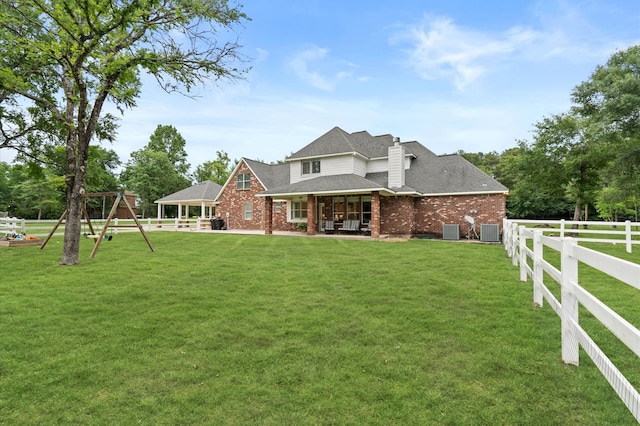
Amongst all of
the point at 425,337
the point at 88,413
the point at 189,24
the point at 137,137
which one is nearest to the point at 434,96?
the point at 189,24

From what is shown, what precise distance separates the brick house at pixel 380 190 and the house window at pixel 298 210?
0.23 feet

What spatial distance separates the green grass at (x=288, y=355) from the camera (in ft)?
8.96

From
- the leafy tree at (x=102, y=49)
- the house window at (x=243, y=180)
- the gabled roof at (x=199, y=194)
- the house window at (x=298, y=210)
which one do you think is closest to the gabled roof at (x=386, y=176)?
the house window at (x=298, y=210)

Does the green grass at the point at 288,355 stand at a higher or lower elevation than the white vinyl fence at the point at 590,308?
lower

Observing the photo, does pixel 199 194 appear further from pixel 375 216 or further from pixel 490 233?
pixel 490 233

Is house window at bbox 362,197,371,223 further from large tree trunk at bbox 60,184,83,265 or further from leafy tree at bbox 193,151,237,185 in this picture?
leafy tree at bbox 193,151,237,185

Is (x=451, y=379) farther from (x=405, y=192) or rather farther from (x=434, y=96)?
(x=434, y=96)

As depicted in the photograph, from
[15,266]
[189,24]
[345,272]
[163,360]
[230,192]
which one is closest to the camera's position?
[163,360]

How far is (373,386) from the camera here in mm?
3092

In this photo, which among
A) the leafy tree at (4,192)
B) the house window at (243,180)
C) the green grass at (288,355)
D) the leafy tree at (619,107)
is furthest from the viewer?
the leafy tree at (4,192)

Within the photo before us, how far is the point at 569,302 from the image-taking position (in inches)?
130

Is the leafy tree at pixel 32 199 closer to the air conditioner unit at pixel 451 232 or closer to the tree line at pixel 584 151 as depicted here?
the tree line at pixel 584 151

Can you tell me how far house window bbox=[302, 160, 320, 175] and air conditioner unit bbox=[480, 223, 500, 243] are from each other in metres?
10.6

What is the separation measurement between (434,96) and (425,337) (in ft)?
60.8
